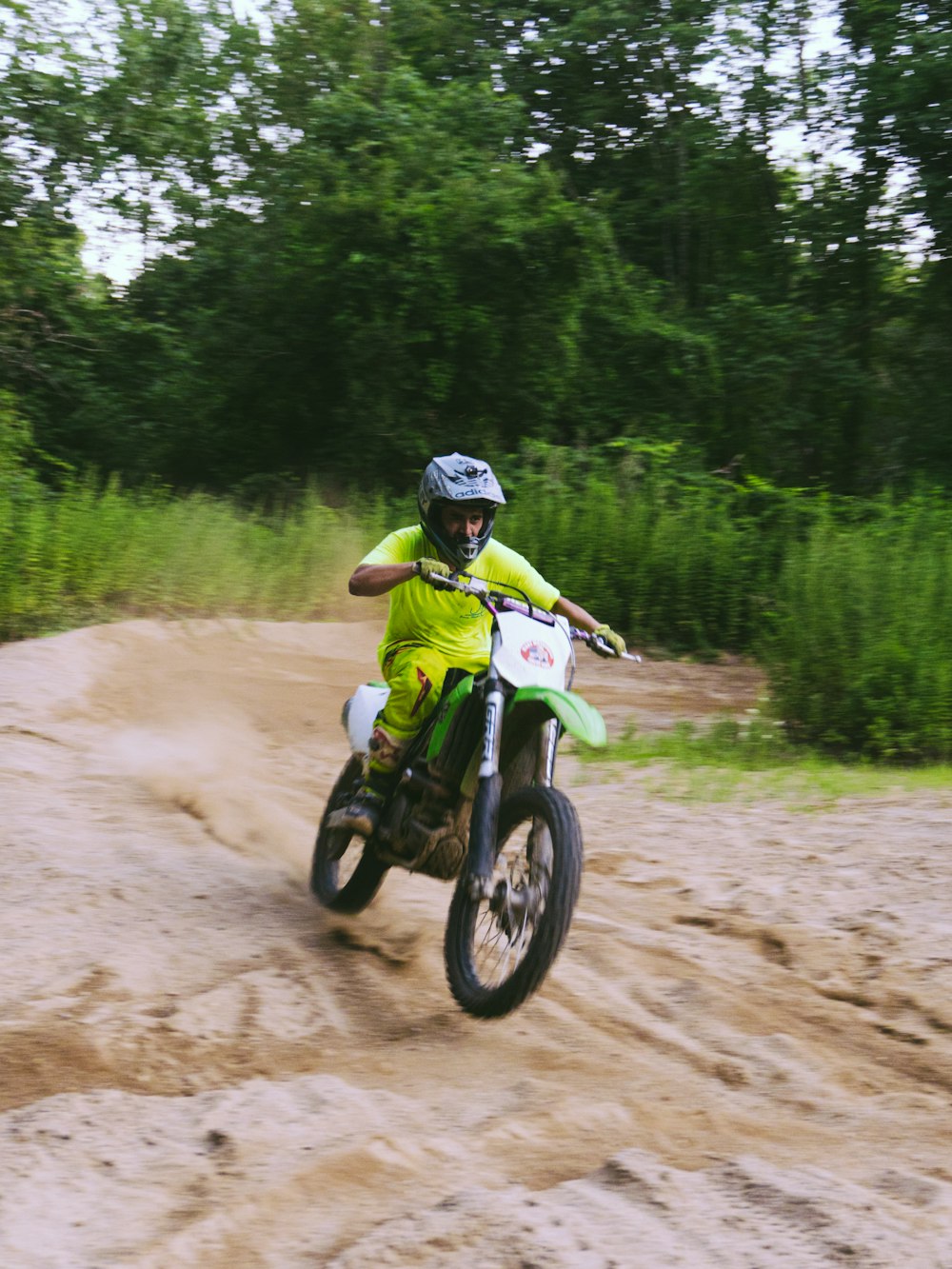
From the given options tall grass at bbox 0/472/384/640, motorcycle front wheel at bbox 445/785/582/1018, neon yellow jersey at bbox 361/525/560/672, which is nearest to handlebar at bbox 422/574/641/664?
neon yellow jersey at bbox 361/525/560/672

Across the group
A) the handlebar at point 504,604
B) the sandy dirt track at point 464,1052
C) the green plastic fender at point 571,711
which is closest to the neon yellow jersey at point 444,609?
the handlebar at point 504,604

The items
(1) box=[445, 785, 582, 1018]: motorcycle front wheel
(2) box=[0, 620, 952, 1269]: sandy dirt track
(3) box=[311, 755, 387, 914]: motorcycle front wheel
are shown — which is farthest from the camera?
(3) box=[311, 755, 387, 914]: motorcycle front wheel

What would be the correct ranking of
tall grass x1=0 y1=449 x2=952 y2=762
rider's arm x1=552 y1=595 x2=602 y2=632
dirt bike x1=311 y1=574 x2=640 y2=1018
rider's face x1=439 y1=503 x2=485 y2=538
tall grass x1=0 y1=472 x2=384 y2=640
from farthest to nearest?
tall grass x1=0 y1=472 x2=384 y2=640
tall grass x1=0 y1=449 x2=952 y2=762
rider's arm x1=552 y1=595 x2=602 y2=632
rider's face x1=439 y1=503 x2=485 y2=538
dirt bike x1=311 y1=574 x2=640 y2=1018

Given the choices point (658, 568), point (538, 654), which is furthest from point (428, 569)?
point (658, 568)

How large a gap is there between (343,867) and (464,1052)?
182 centimetres

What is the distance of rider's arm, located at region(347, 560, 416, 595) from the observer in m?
4.61

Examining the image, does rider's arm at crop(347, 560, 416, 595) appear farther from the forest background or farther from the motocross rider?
the forest background

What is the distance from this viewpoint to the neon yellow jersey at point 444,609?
5.17 m

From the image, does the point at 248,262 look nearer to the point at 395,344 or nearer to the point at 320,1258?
the point at 395,344

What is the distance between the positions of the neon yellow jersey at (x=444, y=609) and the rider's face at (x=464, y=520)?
267 millimetres

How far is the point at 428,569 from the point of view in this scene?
4430 mm

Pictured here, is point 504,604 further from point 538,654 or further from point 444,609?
point 444,609

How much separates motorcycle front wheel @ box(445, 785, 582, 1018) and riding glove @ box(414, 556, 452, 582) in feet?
2.51

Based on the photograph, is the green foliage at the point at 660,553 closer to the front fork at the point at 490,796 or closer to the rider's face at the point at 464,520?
the rider's face at the point at 464,520
